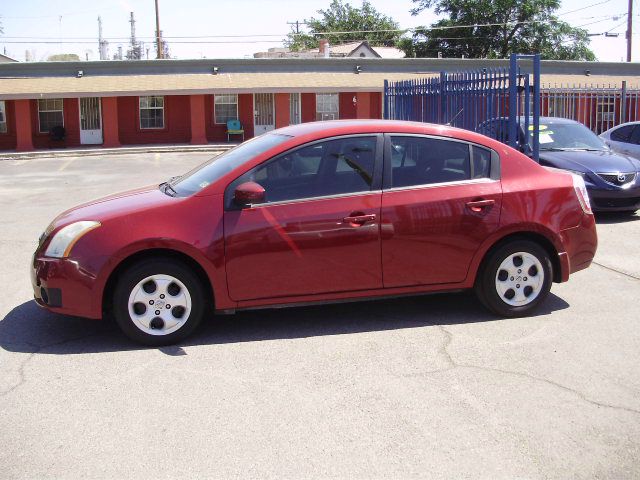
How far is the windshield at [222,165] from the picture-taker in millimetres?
5785

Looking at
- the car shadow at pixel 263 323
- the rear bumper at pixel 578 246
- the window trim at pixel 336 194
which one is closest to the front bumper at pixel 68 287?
the car shadow at pixel 263 323

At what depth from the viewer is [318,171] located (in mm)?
5773

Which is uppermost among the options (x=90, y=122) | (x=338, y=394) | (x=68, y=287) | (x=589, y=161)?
(x=90, y=122)

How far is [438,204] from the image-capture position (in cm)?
586

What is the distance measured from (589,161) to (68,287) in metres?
8.64

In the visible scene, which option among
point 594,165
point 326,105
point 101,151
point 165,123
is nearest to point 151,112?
point 165,123

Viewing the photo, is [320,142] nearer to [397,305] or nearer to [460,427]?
[397,305]

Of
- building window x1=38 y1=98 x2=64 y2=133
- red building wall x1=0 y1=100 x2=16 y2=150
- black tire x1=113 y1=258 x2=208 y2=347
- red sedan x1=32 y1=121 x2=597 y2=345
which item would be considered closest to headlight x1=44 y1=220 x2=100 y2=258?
red sedan x1=32 y1=121 x2=597 y2=345

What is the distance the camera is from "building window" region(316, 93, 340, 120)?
3550 centimetres

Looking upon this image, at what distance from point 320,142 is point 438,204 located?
1.05 m

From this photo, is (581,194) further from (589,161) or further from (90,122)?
(90,122)

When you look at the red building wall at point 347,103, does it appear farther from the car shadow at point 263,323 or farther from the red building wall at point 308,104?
the car shadow at point 263,323

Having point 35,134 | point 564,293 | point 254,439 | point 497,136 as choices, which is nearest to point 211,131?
point 35,134

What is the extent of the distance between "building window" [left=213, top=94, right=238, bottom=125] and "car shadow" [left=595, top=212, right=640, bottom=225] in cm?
2532
